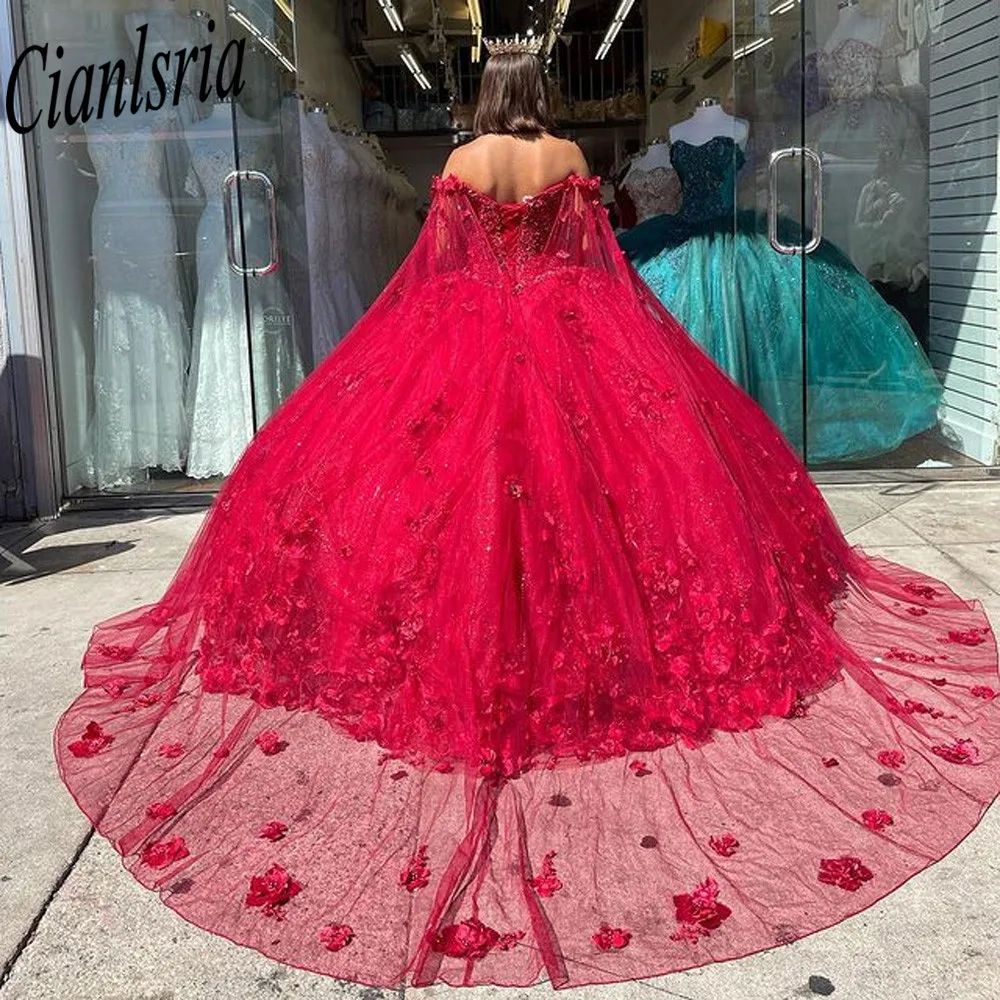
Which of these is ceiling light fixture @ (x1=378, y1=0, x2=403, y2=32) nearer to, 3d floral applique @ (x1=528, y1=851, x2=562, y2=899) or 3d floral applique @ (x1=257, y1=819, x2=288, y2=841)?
3d floral applique @ (x1=257, y1=819, x2=288, y2=841)

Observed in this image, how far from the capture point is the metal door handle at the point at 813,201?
5.17 m

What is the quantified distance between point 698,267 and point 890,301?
982 mm

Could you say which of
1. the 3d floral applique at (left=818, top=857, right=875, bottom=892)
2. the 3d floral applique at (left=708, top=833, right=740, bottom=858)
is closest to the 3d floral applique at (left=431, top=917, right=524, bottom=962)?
the 3d floral applique at (left=708, top=833, right=740, bottom=858)

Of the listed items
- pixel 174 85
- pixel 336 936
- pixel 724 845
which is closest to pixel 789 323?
pixel 174 85

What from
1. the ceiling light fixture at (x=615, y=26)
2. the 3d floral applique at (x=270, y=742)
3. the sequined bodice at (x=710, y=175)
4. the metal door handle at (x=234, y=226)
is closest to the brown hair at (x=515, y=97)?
the 3d floral applique at (x=270, y=742)

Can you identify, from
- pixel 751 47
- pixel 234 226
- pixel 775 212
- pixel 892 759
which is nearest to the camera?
pixel 892 759

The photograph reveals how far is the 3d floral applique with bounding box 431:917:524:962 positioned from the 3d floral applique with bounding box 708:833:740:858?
42 centimetres

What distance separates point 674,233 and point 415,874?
422 cm

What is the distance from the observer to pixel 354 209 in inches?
251

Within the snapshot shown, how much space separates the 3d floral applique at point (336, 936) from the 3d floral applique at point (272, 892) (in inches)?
4.1

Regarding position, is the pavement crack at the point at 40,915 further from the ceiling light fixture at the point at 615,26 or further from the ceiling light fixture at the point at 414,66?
the ceiling light fixture at the point at 414,66

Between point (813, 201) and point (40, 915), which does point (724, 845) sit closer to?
point (40, 915)

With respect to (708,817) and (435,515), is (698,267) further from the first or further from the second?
(708,817)

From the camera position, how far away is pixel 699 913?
6.47 feet
